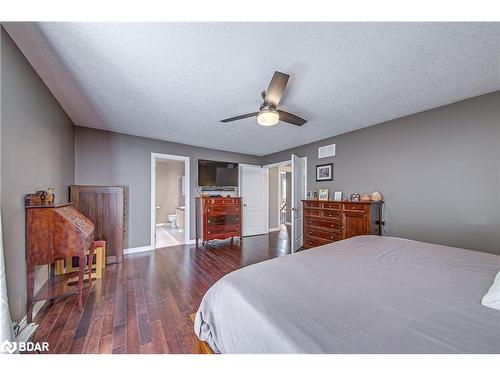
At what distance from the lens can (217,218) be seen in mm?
4301

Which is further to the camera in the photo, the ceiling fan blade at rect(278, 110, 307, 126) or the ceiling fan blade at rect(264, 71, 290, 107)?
the ceiling fan blade at rect(278, 110, 307, 126)

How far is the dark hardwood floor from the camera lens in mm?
1454

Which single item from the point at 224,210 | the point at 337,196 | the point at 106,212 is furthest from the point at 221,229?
the point at 337,196

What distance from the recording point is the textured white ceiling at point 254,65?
1.32m

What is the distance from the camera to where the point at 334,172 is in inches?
148

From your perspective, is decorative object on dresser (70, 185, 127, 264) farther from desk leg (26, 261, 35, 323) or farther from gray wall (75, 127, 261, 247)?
desk leg (26, 261, 35, 323)

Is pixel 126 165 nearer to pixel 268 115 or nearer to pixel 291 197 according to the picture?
pixel 268 115

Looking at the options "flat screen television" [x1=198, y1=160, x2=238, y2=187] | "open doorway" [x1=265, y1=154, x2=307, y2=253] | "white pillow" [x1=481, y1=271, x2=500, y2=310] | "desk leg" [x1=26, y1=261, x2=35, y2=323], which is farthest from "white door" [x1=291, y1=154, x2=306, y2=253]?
"desk leg" [x1=26, y1=261, x2=35, y2=323]

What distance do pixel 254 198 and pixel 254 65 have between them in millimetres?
4020

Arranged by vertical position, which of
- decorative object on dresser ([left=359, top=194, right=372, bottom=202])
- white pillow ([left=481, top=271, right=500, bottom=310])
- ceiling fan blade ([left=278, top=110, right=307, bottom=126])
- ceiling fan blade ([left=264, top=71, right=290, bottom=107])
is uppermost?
ceiling fan blade ([left=264, top=71, right=290, bottom=107])

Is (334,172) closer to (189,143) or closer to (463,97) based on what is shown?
(463,97)

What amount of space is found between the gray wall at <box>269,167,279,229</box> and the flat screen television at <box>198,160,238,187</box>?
148 cm

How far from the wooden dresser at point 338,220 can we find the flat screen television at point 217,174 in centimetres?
213
